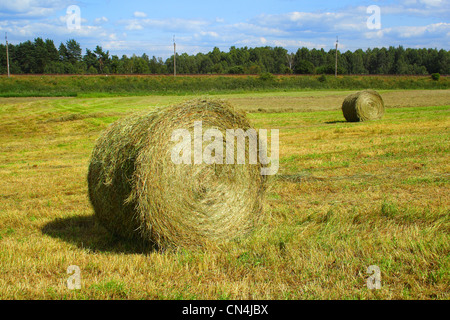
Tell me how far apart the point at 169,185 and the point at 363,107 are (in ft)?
51.4

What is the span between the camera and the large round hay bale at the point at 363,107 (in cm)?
1928

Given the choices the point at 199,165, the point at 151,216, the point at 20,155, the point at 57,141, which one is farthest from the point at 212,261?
the point at 57,141

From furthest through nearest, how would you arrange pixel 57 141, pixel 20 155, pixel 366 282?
pixel 57 141 → pixel 20 155 → pixel 366 282

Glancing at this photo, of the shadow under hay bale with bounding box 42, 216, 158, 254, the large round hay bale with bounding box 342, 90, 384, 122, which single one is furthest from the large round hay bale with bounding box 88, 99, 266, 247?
the large round hay bale with bounding box 342, 90, 384, 122

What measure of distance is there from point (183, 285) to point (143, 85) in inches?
2040

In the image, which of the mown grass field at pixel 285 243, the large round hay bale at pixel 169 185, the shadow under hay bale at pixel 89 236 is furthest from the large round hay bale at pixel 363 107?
the shadow under hay bale at pixel 89 236

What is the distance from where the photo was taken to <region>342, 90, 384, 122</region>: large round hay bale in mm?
19281

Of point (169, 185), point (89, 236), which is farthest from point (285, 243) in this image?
point (89, 236)

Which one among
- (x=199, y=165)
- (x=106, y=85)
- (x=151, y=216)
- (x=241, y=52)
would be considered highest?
(x=241, y=52)

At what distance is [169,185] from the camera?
5.52 m

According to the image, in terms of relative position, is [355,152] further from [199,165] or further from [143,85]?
[143,85]

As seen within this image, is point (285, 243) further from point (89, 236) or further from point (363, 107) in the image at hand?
point (363, 107)

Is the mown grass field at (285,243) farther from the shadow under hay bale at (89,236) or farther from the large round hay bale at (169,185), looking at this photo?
the large round hay bale at (169,185)

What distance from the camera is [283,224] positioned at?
615 cm
